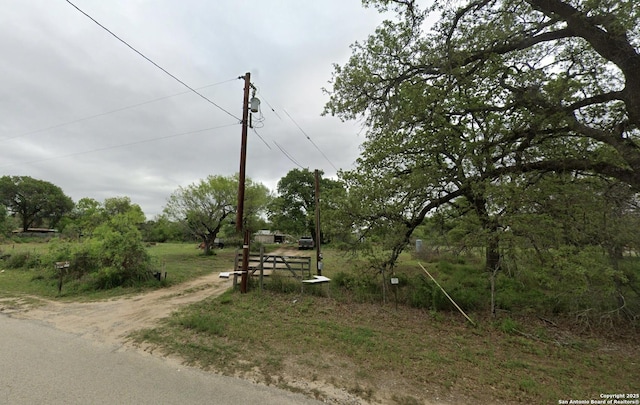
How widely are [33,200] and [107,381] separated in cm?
7120

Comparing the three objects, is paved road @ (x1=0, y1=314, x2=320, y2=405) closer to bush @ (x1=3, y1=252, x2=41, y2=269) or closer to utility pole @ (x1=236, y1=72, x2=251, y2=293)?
utility pole @ (x1=236, y1=72, x2=251, y2=293)

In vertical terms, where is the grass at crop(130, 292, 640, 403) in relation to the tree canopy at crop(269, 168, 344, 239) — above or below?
below

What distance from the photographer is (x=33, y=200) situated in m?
52.3

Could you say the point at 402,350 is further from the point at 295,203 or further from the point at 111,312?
A: the point at 295,203

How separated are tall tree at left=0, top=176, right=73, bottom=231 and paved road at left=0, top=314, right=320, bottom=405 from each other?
68.3 meters

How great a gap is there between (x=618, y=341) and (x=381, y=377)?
6235 millimetres

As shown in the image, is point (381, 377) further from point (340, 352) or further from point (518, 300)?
point (518, 300)

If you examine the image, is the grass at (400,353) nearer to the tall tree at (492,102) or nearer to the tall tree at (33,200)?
the tall tree at (492,102)

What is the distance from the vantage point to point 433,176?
25.3ft

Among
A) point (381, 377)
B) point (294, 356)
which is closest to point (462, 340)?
point (381, 377)

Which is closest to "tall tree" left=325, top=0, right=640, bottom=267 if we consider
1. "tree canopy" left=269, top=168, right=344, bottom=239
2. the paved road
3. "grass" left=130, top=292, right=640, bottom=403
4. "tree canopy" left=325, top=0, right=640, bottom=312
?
"tree canopy" left=325, top=0, right=640, bottom=312

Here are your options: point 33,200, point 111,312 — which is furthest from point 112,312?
point 33,200

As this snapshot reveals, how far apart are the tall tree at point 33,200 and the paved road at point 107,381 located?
224 feet

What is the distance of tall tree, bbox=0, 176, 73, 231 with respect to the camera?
50.3 meters
